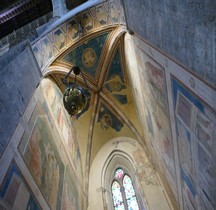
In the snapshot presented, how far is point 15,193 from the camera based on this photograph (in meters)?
3.87

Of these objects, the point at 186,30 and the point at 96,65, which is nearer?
the point at 186,30

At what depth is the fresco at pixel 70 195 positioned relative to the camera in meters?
6.46

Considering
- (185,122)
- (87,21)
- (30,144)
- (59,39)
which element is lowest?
(185,122)

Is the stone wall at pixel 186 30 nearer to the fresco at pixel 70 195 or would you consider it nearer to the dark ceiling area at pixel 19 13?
the fresco at pixel 70 195

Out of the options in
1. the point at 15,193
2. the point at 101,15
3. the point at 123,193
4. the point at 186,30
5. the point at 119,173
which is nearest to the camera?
the point at 186,30

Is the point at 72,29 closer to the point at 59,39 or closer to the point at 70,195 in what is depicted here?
the point at 59,39

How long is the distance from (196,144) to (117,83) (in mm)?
6346

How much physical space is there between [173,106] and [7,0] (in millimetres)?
11413

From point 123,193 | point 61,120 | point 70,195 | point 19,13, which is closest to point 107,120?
point 61,120

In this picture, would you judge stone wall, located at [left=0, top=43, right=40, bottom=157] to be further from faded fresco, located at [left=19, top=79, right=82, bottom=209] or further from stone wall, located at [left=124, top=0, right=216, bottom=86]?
stone wall, located at [left=124, top=0, right=216, bottom=86]

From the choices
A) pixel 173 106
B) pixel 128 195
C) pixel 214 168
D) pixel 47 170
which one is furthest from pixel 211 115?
pixel 128 195

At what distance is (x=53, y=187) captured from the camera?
18.7ft

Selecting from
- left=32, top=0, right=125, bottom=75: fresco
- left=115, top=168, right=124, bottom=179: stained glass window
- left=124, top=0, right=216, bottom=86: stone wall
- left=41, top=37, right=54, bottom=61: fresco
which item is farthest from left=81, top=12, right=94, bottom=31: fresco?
left=115, top=168, right=124, bottom=179: stained glass window

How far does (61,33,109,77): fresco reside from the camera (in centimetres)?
844
